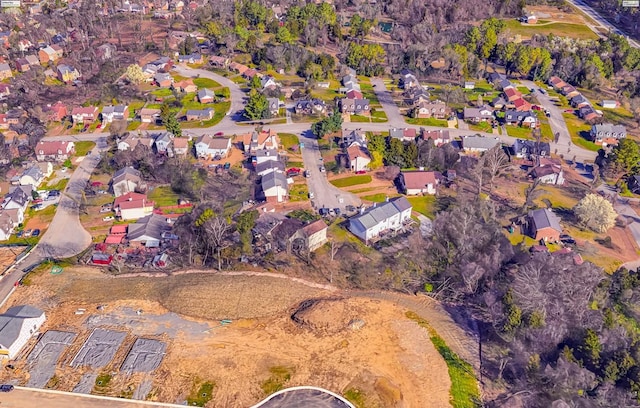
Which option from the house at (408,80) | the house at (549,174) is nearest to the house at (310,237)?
the house at (549,174)

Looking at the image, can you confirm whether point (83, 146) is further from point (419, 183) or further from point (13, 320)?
point (419, 183)

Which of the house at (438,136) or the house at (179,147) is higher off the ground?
the house at (438,136)

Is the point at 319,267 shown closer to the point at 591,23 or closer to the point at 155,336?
the point at 155,336

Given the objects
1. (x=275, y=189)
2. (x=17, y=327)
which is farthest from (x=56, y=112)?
(x=17, y=327)

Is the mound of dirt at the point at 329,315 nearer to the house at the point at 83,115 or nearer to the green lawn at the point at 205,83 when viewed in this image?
the house at the point at 83,115

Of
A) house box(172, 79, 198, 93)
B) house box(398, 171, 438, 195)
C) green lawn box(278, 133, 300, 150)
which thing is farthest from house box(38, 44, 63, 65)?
house box(398, 171, 438, 195)

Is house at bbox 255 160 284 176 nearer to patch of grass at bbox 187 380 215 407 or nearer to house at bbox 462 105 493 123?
patch of grass at bbox 187 380 215 407
